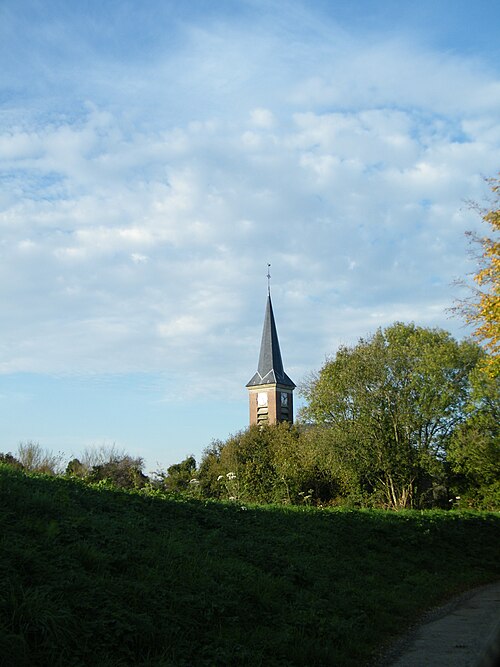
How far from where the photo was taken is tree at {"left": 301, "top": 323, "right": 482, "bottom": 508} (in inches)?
1355

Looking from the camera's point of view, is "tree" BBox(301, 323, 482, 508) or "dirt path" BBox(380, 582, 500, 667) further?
"tree" BBox(301, 323, 482, 508)

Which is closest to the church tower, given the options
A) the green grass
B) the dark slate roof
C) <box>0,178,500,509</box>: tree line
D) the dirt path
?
the dark slate roof

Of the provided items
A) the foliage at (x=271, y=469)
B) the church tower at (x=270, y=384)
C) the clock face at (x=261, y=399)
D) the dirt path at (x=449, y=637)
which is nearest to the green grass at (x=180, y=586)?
the dirt path at (x=449, y=637)

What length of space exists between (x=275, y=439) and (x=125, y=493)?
34839 mm

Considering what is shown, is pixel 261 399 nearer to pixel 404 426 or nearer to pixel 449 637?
pixel 404 426

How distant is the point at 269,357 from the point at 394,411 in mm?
57041

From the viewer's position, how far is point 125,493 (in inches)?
504

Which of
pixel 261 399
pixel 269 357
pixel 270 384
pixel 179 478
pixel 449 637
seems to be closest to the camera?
pixel 449 637

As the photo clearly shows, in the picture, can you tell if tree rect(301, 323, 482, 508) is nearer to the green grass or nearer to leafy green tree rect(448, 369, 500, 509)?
leafy green tree rect(448, 369, 500, 509)

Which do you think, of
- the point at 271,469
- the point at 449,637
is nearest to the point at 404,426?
the point at 271,469

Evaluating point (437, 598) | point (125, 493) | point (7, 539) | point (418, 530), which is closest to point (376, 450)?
point (418, 530)

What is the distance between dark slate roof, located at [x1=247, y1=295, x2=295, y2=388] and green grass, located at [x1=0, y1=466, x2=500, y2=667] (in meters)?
75.6

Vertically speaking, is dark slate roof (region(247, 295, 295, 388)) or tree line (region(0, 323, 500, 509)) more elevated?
dark slate roof (region(247, 295, 295, 388))

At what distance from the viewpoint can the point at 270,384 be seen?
8988 cm
